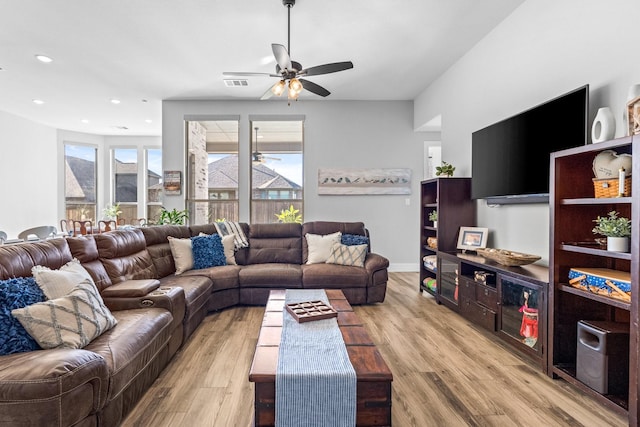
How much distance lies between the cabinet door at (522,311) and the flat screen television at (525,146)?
78cm

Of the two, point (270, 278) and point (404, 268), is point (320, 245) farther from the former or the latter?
point (404, 268)

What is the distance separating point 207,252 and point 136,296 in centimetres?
161

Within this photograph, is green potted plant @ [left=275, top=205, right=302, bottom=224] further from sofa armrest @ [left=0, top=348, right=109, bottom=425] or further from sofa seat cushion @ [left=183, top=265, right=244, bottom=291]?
sofa armrest @ [left=0, top=348, right=109, bottom=425]

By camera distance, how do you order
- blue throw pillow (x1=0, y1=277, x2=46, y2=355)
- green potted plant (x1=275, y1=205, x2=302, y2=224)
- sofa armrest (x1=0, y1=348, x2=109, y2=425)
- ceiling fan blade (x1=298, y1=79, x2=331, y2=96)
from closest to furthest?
sofa armrest (x1=0, y1=348, x2=109, y2=425)
blue throw pillow (x1=0, y1=277, x2=46, y2=355)
ceiling fan blade (x1=298, y1=79, x2=331, y2=96)
green potted plant (x1=275, y1=205, x2=302, y2=224)

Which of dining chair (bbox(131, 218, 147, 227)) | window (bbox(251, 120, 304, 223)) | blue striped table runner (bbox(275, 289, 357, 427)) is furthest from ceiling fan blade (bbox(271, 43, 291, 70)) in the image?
dining chair (bbox(131, 218, 147, 227))

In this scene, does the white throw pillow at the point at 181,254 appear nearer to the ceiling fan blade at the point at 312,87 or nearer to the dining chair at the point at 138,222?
the ceiling fan blade at the point at 312,87

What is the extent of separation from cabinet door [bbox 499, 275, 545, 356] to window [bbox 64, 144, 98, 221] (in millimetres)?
9350

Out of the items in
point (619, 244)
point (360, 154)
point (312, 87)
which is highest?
point (312, 87)

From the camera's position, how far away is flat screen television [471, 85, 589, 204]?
2.49m

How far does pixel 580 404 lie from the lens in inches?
79.5

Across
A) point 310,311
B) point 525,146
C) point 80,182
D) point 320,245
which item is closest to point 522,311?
point 525,146

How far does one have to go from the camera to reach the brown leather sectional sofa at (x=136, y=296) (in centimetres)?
140

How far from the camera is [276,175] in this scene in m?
6.36

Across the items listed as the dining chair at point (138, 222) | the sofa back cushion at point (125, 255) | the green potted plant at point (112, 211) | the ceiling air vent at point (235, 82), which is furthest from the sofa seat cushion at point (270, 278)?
the green potted plant at point (112, 211)
